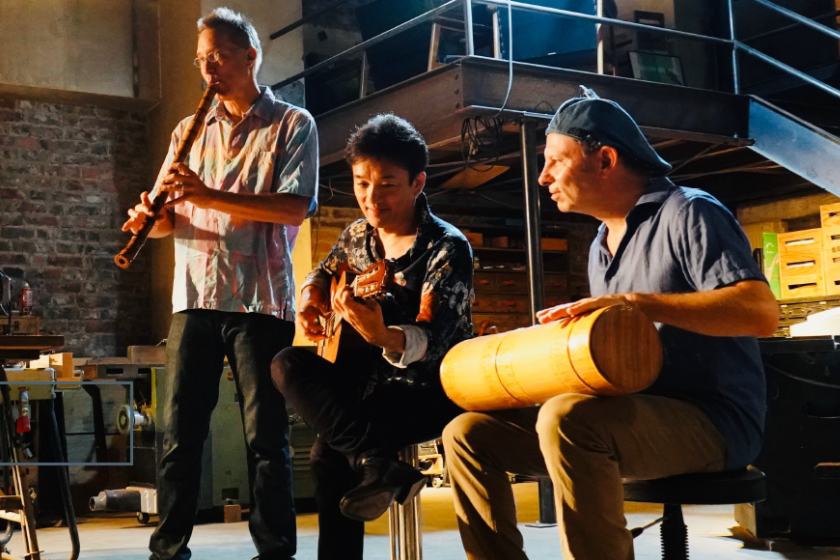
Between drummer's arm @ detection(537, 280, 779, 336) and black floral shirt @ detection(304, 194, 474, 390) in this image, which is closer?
drummer's arm @ detection(537, 280, 779, 336)

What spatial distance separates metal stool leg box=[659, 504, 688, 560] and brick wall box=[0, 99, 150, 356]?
21.6ft

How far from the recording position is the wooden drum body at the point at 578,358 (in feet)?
4.89

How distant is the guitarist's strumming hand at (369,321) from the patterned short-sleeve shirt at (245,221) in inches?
25.6

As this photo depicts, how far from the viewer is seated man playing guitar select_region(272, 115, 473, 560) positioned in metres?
1.98

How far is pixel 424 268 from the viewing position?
2201 millimetres

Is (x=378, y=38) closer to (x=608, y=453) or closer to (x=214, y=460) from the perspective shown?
(x=214, y=460)

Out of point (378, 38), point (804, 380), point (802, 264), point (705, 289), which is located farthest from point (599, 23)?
point (705, 289)

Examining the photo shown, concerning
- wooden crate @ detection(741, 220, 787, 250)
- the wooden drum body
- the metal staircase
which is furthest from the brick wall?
the wooden drum body

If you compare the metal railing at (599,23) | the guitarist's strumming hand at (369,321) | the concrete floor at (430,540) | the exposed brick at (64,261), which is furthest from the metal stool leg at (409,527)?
the exposed brick at (64,261)

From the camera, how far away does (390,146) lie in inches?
88.1

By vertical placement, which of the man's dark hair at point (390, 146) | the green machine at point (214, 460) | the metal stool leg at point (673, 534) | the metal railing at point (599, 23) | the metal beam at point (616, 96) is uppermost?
the metal railing at point (599, 23)

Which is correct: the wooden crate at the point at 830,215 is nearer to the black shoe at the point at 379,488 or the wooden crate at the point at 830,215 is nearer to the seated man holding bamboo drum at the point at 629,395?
the seated man holding bamboo drum at the point at 629,395

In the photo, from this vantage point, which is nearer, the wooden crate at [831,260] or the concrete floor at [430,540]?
the concrete floor at [430,540]

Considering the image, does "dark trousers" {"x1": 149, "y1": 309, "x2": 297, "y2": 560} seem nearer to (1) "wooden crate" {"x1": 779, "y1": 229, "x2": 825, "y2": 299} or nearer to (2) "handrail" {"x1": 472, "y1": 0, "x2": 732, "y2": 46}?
(2) "handrail" {"x1": 472, "y1": 0, "x2": 732, "y2": 46}
